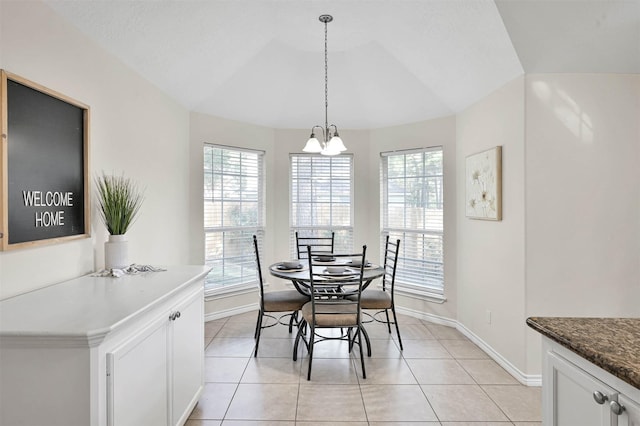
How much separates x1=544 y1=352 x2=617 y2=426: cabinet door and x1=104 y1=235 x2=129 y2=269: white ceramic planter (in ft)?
7.64

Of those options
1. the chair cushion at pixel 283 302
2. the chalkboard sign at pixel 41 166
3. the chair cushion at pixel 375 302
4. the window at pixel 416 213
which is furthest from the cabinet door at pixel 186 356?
the window at pixel 416 213

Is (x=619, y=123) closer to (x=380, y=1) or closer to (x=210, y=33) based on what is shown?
(x=380, y=1)

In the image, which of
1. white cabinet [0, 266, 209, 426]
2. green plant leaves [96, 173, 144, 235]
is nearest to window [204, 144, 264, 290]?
green plant leaves [96, 173, 144, 235]

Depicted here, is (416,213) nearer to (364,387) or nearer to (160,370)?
(364,387)

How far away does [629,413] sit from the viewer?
Result: 96 centimetres

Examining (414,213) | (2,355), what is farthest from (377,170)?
(2,355)

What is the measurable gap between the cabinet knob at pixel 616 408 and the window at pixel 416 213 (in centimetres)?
322

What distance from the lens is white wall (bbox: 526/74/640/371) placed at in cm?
275

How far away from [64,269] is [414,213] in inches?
140

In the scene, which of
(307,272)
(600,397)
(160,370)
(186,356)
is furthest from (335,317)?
(600,397)

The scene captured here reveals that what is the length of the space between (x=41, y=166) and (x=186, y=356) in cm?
128

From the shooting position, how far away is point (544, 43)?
258 cm

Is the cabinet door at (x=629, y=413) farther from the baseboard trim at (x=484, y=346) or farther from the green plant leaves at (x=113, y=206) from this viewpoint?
the green plant leaves at (x=113, y=206)

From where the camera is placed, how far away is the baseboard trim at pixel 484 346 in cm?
273
